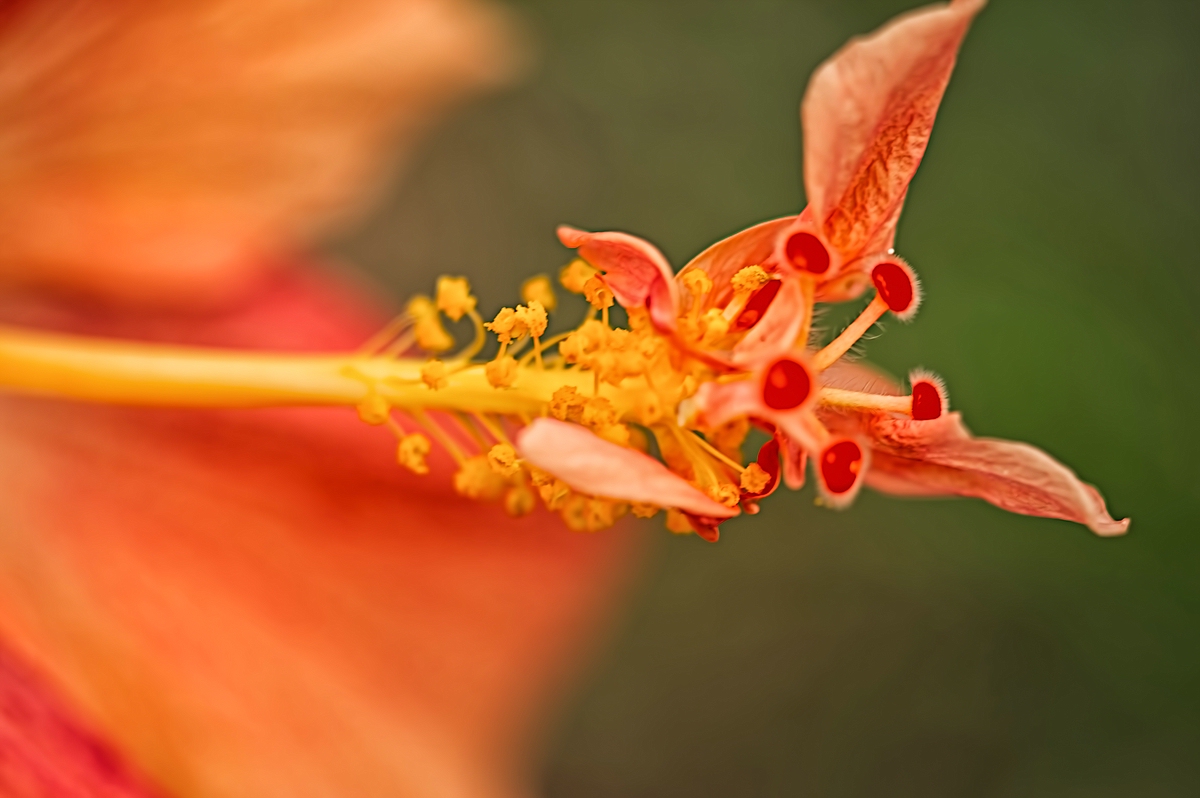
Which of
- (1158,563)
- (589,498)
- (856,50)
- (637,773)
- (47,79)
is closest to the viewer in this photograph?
(856,50)

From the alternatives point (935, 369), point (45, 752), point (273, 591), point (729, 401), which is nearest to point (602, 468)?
point (729, 401)

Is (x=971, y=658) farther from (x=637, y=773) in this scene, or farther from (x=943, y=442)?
(x=943, y=442)

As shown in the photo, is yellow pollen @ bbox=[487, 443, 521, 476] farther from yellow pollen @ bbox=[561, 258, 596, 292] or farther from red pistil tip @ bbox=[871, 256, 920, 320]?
red pistil tip @ bbox=[871, 256, 920, 320]

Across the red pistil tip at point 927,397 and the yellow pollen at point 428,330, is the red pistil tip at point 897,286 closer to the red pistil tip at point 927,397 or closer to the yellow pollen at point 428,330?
the red pistil tip at point 927,397

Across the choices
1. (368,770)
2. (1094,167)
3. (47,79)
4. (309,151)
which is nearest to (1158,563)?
(1094,167)

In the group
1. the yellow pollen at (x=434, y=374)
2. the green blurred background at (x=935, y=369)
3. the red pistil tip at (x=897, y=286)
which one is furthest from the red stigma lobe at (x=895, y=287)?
the green blurred background at (x=935, y=369)

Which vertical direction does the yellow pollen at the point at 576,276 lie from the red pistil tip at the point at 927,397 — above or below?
above
